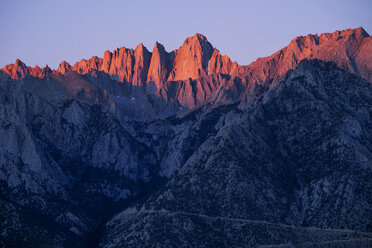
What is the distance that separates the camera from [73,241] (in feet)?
648

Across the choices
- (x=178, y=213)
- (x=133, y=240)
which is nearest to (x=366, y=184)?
(x=178, y=213)

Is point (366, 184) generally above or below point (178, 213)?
below

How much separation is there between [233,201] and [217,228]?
9908mm

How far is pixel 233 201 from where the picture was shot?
18700cm

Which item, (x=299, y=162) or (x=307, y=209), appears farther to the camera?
(x=299, y=162)

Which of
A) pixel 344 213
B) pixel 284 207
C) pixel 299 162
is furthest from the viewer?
pixel 299 162

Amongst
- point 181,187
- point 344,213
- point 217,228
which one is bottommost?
point 344,213

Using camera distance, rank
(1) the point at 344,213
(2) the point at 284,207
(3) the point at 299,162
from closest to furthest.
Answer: (1) the point at 344,213, (2) the point at 284,207, (3) the point at 299,162

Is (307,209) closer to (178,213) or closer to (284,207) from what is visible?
(284,207)

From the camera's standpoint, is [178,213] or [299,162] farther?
[299,162]

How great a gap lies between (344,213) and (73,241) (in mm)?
76643

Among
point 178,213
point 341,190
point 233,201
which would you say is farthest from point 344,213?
point 178,213

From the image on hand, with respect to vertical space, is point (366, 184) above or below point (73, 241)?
below

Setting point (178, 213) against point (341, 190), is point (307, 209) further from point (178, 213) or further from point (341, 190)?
point (178, 213)
